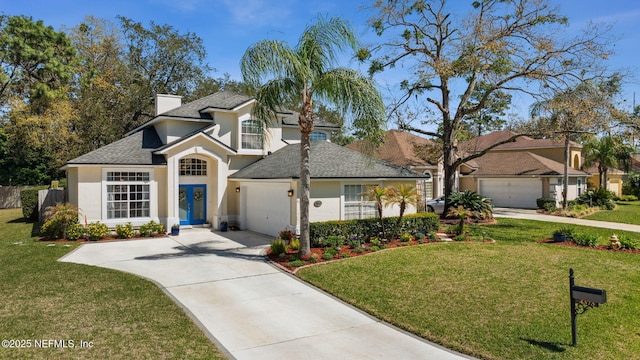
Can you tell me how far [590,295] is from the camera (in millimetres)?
6305

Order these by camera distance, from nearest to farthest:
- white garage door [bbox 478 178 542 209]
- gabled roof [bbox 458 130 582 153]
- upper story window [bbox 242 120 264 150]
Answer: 1. upper story window [bbox 242 120 264 150]
2. white garage door [bbox 478 178 542 209]
3. gabled roof [bbox 458 130 582 153]

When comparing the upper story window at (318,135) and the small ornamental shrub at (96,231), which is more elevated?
the upper story window at (318,135)

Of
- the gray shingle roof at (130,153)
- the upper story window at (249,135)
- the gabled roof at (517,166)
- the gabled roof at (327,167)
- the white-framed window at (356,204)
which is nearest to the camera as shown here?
the gabled roof at (327,167)

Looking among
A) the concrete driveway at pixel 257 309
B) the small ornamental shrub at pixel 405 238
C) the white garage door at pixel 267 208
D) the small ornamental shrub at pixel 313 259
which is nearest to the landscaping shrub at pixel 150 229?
the concrete driveway at pixel 257 309

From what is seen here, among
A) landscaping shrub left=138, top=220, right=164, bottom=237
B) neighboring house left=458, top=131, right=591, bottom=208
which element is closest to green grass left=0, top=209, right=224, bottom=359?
landscaping shrub left=138, top=220, right=164, bottom=237

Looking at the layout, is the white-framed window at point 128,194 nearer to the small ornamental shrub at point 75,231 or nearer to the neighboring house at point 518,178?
the small ornamental shrub at point 75,231

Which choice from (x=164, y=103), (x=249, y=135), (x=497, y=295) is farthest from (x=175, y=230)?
(x=497, y=295)

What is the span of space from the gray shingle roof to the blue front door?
7.26 ft

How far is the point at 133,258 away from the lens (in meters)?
13.5

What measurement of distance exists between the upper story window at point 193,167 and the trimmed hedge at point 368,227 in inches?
375

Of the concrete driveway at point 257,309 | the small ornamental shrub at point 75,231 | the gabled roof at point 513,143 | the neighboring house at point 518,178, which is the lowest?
the concrete driveway at point 257,309

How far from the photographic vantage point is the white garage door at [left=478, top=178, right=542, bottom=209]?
31.4 meters

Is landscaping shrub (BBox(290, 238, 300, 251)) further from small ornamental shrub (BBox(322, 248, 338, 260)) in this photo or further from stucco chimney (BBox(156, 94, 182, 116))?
stucco chimney (BBox(156, 94, 182, 116))

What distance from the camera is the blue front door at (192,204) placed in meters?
20.6
